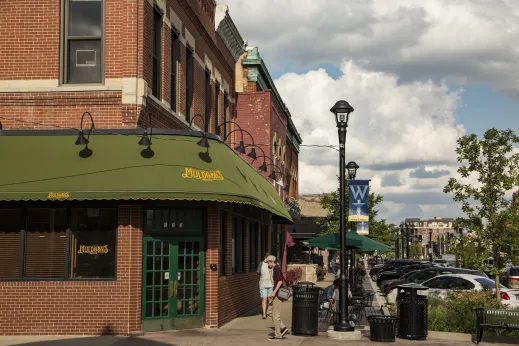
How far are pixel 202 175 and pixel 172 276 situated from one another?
268 centimetres

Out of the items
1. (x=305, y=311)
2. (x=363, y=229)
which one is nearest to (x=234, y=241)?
(x=305, y=311)

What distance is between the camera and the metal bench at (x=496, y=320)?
15.8 metres

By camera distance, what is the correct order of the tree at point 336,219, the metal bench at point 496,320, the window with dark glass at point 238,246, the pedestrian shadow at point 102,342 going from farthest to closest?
the tree at point 336,219, the window with dark glass at point 238,246, the metal bench at point 496,320, the pedestrian shadow at point 102,342

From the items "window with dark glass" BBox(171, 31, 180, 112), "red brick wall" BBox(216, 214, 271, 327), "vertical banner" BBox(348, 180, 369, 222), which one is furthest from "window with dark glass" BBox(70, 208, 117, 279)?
"vertical banner" BBox(348, 180, 369, 222)

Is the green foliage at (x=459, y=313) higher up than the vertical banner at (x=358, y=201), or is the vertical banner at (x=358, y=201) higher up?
the vertical banner at (x=358, y=201)

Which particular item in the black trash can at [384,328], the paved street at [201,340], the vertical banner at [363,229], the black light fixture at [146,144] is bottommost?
the paved street at [201,340]

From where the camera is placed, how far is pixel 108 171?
16.0 m

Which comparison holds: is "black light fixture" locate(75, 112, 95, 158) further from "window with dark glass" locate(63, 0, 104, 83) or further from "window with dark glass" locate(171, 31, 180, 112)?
"window with dark glass" locate(171, 31, 180, 112)

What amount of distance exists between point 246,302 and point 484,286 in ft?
Result: 26.8

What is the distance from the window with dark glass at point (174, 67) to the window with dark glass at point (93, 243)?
4876mm

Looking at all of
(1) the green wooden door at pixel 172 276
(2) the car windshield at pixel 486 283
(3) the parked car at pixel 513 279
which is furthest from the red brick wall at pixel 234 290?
(3) the parked car at pixel 513 279

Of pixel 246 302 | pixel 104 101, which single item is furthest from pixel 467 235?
pixel 104 101

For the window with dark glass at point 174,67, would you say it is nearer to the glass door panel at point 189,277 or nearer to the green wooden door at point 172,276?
the green wooden door at point 172,276

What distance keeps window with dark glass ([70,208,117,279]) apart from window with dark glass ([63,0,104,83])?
3.32 m
